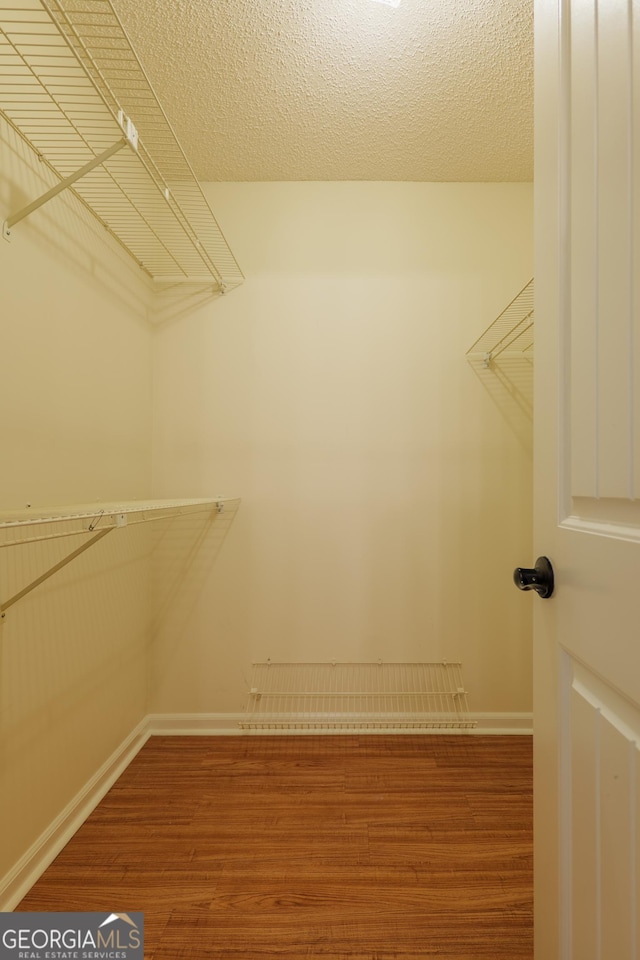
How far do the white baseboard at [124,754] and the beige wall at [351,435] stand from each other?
28 centimetres

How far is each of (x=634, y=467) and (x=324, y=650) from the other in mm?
1918

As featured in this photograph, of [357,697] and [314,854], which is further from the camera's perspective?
[357,697]

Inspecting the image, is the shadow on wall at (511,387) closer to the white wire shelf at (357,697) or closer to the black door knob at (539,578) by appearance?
the white wire shelf at (357,697)

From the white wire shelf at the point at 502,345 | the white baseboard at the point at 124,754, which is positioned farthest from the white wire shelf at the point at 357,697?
the white wire shelf at the point at 502,345

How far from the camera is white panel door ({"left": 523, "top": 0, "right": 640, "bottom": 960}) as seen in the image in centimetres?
55

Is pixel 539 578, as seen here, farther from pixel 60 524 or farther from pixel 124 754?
pixel 124 754

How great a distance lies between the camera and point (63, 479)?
5.01ft

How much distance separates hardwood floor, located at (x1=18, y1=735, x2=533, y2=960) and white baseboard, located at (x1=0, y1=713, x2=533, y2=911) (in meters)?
0.04

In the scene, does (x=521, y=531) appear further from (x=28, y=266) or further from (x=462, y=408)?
(x=28, y=266)

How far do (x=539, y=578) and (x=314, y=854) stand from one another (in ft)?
4.16

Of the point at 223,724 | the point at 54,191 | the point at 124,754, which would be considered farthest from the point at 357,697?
the point at 54,191

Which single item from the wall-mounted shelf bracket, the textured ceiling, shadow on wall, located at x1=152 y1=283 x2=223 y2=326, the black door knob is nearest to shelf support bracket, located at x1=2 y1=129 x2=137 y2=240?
the wall-mounted shelf bracket

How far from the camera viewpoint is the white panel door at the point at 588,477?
547 millimetres

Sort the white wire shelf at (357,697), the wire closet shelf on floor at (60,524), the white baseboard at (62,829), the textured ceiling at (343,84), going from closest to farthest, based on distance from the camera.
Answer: the wire closet shelf on floor at (60,524) → the white baseboard at (62,829) → the textured ceiling at (343,84) → the white wire shelf at (357,697)
